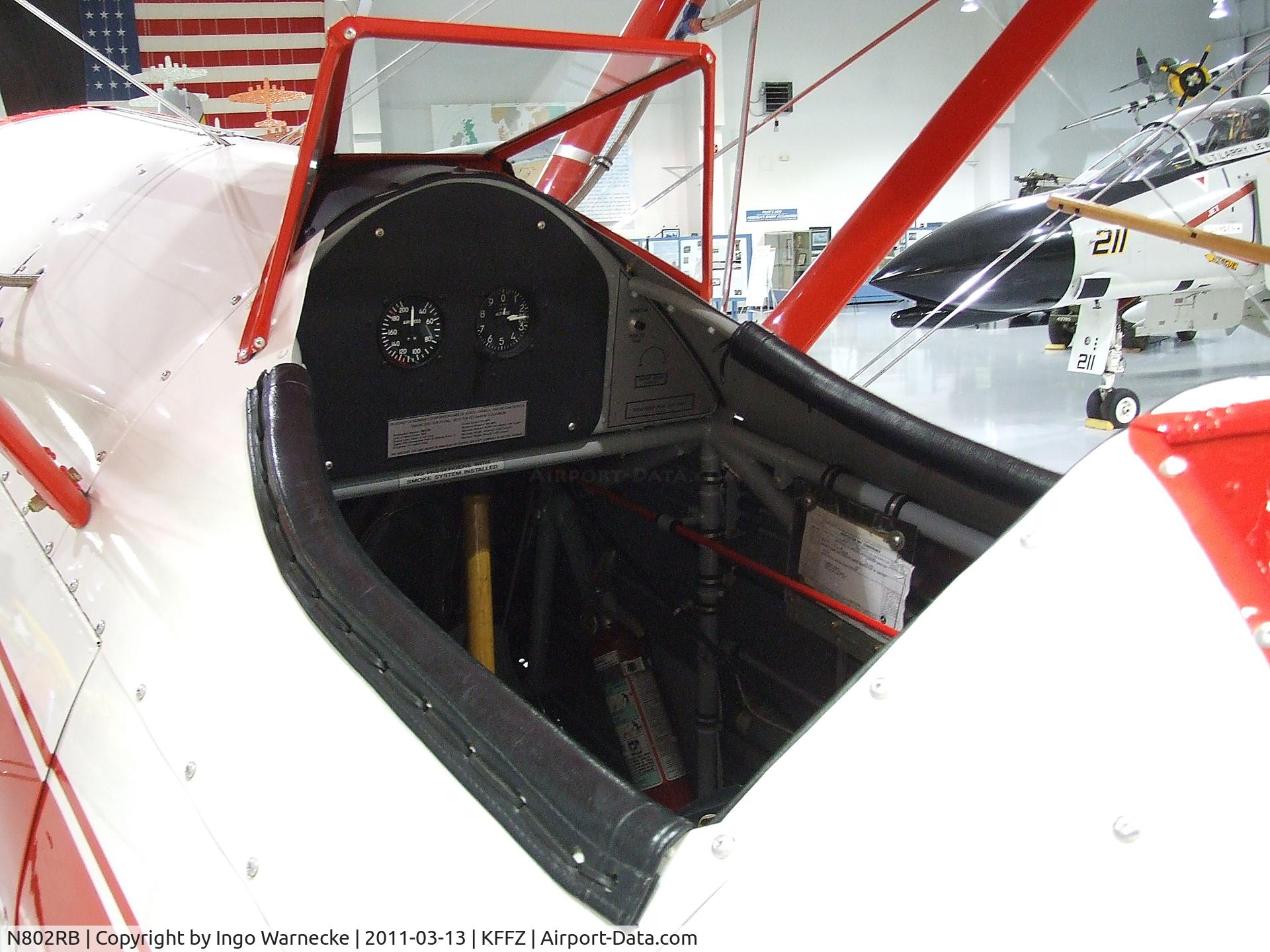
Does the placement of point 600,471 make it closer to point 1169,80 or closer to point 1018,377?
point 1018,377

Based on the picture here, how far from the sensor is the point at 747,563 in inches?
66.7

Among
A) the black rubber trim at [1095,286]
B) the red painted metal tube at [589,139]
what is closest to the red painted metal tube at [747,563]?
the red painted metal tube at [589,139]

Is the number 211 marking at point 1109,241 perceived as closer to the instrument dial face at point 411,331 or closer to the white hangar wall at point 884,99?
the instrument dial face at point 411,331

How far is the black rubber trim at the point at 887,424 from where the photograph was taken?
1245 millimetres

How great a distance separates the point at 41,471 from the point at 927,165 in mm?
2325

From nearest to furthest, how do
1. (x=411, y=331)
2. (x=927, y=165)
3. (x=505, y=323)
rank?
(x=411, y=331) → (x=505, y=323) → (x=927, y=165)

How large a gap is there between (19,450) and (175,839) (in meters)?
0.61

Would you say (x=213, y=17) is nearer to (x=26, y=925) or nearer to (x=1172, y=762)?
(x=26, y=925)

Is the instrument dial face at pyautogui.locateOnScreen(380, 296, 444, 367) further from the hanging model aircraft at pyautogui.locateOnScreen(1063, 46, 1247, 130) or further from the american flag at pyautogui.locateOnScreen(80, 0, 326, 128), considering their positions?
the hanging model aircraft at pyautogui.locateOnScreen(1063, 46, 1247, 130)

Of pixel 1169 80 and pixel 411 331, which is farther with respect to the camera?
pixel 1169 80

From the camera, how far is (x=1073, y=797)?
0.49 meters

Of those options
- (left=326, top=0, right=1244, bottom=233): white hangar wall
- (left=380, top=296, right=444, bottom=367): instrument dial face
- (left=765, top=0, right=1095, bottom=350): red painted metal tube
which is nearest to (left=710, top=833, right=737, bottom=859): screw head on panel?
(left=380, top=296, right=444, bottom=367): instrument dial face

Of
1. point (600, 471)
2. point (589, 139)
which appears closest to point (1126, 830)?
point (600, 471)

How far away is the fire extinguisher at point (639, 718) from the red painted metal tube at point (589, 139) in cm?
138
